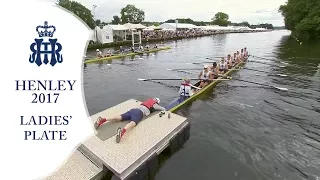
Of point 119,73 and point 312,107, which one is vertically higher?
point 119,73

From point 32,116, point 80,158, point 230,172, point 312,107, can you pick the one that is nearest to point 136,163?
point 80,158

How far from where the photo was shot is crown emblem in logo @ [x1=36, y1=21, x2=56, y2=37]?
122 inches

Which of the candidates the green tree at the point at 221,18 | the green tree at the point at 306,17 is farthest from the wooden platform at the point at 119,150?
the green tree at the point at 221,18

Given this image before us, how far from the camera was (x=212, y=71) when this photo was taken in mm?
17469

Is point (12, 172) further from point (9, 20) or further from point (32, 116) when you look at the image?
point (9, 20)

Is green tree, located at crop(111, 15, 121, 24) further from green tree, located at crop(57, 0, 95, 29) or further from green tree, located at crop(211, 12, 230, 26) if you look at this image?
green tree, located at crop(211, 12, 230, 26)

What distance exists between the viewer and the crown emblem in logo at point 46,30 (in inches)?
122

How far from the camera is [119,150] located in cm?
707

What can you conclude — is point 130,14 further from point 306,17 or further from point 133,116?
point 133,116

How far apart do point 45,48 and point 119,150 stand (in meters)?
4.54

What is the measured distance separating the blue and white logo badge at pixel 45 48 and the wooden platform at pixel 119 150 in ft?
12.8

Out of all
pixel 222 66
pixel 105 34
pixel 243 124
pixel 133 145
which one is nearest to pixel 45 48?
pixel 133 145

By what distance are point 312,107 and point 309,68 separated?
12.8m

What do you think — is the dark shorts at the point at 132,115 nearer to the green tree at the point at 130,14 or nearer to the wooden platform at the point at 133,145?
the wooden platform at the point at 133,145
